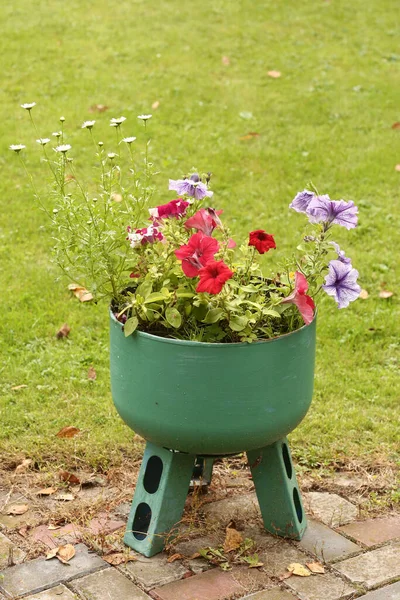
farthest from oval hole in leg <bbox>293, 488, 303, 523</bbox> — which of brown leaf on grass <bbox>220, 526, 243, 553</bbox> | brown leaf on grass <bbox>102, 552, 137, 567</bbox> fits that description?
brown leaf on grass <bbox>102, 552, 137, 567</bbox>

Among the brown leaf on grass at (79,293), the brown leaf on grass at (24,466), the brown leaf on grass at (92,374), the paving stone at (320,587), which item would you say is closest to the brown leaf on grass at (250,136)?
the brown leaf on grass at (79,293)

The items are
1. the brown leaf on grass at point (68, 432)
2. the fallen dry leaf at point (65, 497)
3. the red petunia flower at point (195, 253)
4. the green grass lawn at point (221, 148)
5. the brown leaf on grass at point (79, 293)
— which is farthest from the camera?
the brown leaf on grass at point (79, 293)

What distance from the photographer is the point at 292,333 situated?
303 cm

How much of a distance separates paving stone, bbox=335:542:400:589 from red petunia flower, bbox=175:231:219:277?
1.11 m

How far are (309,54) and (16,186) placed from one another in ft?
11.5

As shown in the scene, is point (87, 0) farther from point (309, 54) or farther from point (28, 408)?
point (28, 408)

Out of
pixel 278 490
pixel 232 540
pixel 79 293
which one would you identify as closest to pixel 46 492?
pixel 232 540

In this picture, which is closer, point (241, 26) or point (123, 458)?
point (123, 458)

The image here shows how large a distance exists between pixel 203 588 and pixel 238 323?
86 cm

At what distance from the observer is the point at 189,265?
9.78 feet

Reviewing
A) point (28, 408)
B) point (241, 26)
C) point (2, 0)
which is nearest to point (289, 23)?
point (241, 26)

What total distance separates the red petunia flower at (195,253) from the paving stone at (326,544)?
42.0 inches

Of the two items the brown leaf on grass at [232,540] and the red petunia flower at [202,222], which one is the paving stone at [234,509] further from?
the red petunia flower at [202,222]

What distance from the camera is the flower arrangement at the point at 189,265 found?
303 centimetres
